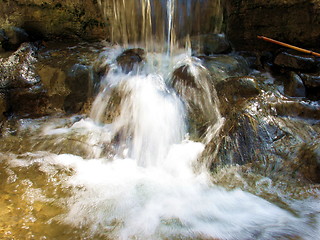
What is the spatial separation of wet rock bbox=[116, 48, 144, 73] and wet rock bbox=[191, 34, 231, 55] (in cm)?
128

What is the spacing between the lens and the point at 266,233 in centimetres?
245

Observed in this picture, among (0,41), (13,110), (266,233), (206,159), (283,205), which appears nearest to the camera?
(266,233)

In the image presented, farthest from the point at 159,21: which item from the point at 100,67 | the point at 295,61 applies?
the point at 295,61

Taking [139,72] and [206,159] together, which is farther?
[139,72]

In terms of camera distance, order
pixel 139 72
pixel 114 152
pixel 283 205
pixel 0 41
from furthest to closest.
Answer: pixel 0 41 < pixel 139 72 < pixel 114 152 < pixel 283 205

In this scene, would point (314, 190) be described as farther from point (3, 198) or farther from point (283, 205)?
point (3, 198)

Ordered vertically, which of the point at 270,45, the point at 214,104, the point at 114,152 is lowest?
the point at 114,152

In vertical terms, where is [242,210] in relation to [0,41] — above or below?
below

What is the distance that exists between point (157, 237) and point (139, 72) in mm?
3564

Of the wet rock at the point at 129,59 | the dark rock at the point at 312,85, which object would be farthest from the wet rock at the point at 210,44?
the dark rock at the point at 312,85

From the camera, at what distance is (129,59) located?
548 centimetres

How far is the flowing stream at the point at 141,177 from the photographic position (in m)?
2.61

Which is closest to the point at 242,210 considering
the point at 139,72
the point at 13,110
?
the point at 139,72

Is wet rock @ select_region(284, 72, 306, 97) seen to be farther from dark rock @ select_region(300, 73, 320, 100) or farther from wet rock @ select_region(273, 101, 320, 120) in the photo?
→ wet rock @ select_region(273, 101, 320, 120)
